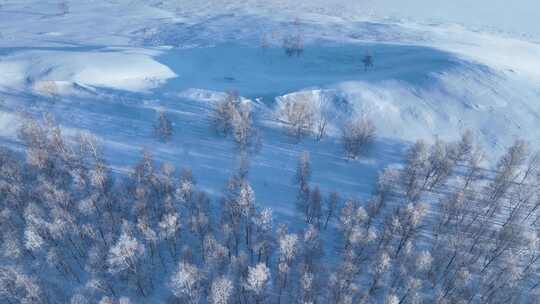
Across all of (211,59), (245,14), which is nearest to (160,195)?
(211,59)

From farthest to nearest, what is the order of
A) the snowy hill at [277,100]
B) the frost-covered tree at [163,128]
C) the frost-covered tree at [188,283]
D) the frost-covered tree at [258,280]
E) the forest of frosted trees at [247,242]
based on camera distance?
the frost-covered tree at [163,128] → the snowy hill at [277,100] → the forest of frosted trees at [247,242] → the frost-covered tree at [258,280] → the frost-covered tree at [188,283]

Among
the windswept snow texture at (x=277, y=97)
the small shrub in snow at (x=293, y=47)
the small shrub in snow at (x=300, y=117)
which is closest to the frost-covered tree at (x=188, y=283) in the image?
the windswept snow texture at (x=277, y=97)

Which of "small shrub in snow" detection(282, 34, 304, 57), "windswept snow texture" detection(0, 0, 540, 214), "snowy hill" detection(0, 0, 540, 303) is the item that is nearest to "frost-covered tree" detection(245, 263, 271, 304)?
"snowy hill" detection(0, 0, 540, 303)

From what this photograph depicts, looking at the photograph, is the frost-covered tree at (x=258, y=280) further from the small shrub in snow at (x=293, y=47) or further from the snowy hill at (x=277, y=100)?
the small shrub in snow at (x=293, y=47)

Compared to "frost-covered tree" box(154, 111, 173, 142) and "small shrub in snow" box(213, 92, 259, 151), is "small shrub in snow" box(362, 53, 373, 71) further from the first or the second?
"frost-covered tree" box(154, 111, 173, 142)

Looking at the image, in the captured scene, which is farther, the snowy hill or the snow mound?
the snow mound

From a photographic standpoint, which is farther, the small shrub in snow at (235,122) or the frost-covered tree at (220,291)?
the small shrub in snow at (235,122)

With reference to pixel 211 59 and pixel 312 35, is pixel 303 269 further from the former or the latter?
pixel 312 35
